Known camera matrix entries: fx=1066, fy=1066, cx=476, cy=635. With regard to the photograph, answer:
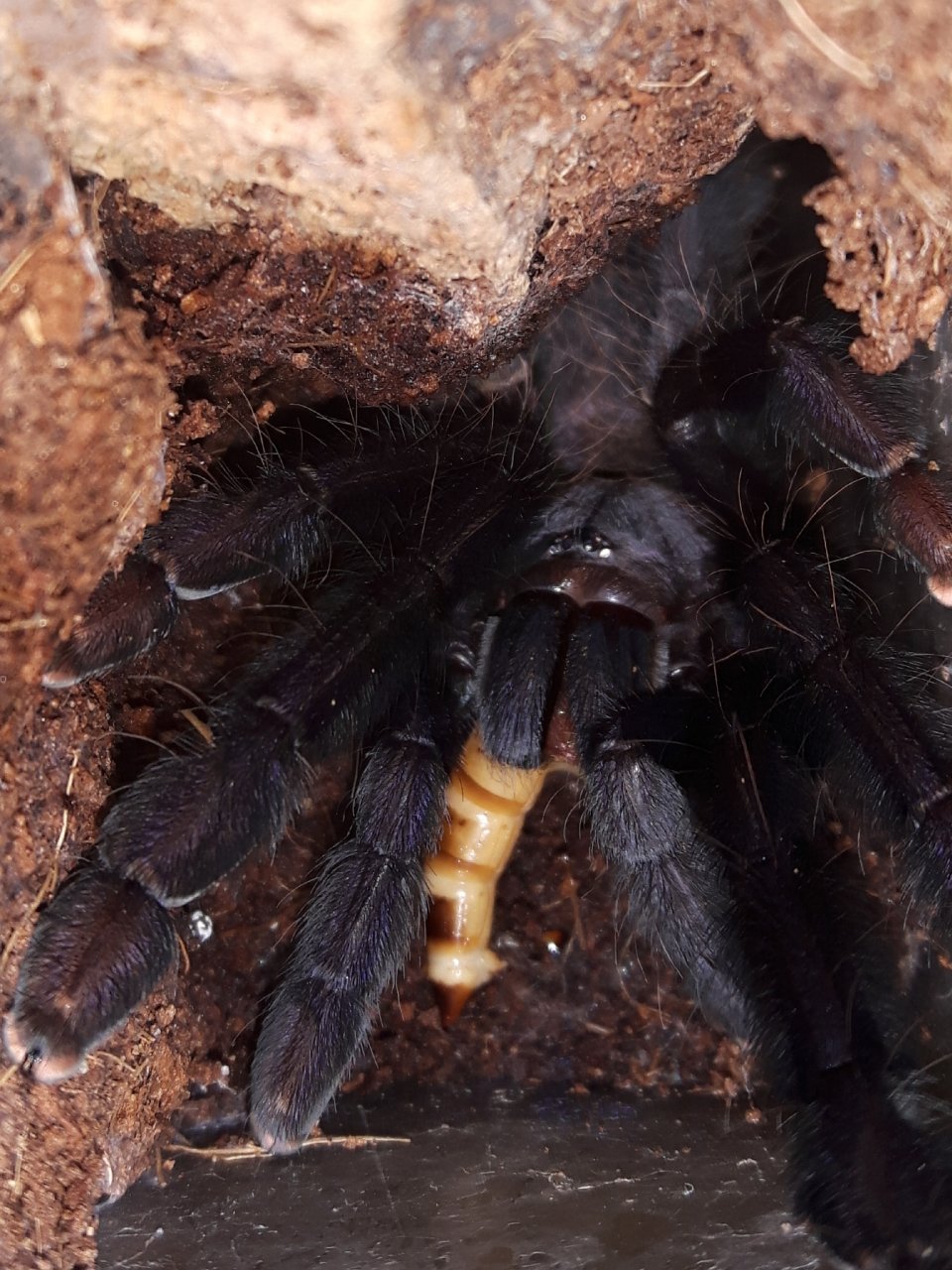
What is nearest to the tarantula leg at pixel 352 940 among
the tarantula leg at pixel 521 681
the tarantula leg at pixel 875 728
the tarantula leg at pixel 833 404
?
the tarantula leg at pixel 521 681

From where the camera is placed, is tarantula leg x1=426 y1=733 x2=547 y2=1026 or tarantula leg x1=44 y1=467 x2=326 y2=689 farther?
tarantula leg x1=426 y1=733 x2=547 y2=1026

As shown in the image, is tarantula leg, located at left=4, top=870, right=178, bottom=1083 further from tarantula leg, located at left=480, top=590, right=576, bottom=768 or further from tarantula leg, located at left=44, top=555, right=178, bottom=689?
tarantula leg, located at left=480, top=590, right=576, bottom=768

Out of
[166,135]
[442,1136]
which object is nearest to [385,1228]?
[442,1136]

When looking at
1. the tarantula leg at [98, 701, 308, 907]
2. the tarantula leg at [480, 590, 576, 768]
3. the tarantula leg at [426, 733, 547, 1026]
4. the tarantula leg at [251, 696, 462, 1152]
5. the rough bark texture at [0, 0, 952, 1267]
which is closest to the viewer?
the rough bark texture at [0, 0, 952, 1267]

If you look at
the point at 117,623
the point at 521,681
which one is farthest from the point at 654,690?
the point at 117,623

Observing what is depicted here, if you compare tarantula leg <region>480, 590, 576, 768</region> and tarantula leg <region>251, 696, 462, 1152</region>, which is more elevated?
tarantula leg <region>480, 590, 576, 768</region>

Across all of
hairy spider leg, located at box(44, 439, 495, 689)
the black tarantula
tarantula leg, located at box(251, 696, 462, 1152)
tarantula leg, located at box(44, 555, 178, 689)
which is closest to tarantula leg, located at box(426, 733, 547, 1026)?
the black tarantula

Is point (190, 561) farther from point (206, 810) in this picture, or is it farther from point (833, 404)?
point (833, 404)

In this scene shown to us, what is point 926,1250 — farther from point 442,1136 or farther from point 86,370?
point 86,370
